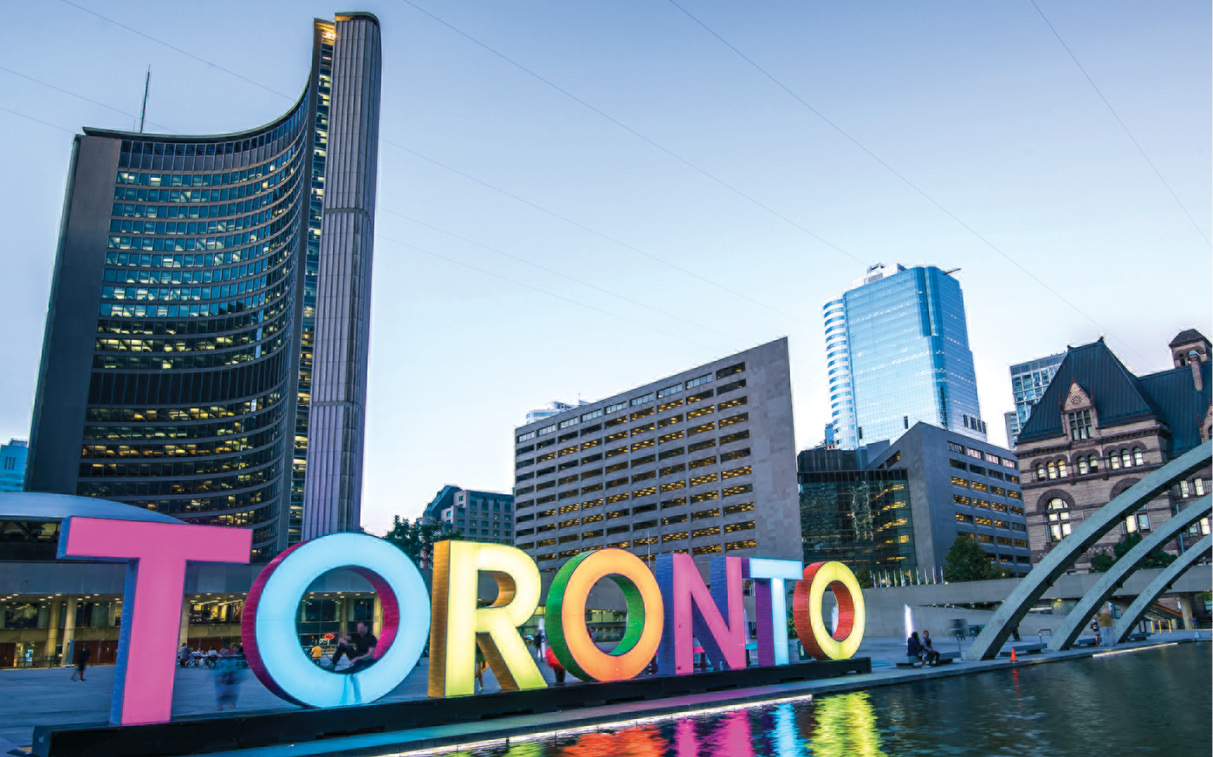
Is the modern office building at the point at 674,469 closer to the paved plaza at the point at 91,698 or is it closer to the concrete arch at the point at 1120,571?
the concrete arch at the point at 1120,571

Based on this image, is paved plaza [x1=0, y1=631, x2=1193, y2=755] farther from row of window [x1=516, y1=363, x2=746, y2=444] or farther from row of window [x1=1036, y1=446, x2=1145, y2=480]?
row of window [x1=516, y1=363, x2=746, y2=444]

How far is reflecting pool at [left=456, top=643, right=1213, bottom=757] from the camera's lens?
47.2 feet

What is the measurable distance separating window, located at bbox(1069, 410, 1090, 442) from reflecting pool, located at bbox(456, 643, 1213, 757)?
90.6 metres

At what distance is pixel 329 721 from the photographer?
17.5 metres

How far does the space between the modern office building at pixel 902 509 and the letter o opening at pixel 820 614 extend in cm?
10970

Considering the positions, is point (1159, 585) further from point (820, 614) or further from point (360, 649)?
point (360, 649)

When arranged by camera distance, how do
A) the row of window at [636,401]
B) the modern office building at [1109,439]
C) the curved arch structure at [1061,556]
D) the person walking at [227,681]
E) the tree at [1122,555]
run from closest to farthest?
the person walking at [227,681]
the curved arch structure at [1061,556]
the tree at [1122,555]
the modern office building at [1109,439]
the row of window at [636,401]

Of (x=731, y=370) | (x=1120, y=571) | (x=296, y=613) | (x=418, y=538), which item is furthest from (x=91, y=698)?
(x=418, y=538)

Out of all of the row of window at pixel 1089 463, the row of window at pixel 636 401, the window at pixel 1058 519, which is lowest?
the window at pixel 1058 519

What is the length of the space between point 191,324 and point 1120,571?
155m

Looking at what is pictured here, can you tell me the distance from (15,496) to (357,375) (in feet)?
116

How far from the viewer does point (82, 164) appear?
152875 millimetres

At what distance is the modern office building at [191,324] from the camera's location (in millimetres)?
141625

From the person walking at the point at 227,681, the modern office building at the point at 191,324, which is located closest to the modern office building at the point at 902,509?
the modern office building at the point at 191,324
